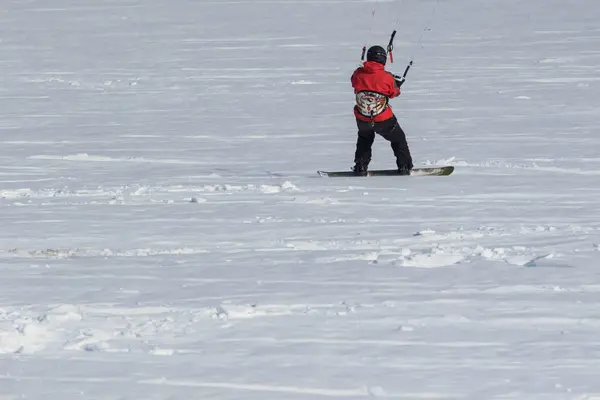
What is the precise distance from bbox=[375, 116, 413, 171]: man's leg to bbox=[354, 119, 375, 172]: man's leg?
0.10m

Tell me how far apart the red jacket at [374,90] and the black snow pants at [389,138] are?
64 mm

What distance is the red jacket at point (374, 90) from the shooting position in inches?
394

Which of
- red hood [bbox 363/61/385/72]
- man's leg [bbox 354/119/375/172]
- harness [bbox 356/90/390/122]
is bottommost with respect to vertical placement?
man's leg [bbox 354/119/375/172]

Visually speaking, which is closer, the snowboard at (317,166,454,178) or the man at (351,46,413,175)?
the man at (351,46,413,175)

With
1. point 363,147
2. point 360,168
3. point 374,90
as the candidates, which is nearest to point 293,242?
point 374,90

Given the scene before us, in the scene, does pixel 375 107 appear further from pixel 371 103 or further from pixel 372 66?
pixel 372 66

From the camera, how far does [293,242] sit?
732 centimetres

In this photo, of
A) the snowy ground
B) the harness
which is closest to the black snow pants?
the harness

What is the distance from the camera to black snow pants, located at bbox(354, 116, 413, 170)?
33.7 ft

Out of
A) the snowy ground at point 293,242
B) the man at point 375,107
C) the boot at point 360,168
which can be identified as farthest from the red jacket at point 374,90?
the snowy ground at point 293,242

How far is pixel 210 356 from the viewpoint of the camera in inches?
189

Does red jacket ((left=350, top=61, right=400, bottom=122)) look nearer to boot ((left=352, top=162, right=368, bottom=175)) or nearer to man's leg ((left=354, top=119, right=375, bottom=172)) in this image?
man's leg ((left=354, top=119, right=375, bottom=172))

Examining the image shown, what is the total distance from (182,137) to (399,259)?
23.6 feet

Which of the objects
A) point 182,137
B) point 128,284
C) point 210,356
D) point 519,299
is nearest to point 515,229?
point 519,299
